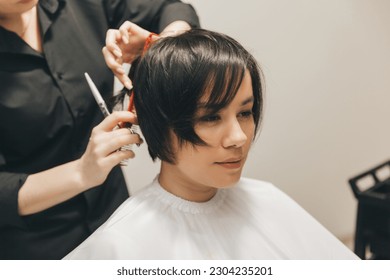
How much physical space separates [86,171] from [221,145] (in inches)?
10.8

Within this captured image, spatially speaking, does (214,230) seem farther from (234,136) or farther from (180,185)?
(234,136)

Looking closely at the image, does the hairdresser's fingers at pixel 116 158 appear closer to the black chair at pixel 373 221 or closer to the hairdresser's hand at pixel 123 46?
the hairdresser's hand at pixel 123 46

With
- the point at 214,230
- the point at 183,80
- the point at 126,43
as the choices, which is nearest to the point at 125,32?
the point at 126,43

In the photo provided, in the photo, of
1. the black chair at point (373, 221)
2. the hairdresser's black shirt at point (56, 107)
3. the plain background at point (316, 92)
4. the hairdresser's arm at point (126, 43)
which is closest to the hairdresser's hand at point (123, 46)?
the hairdresser's arm at point (126, 43)

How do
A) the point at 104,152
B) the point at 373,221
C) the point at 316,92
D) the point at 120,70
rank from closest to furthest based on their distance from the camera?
the point at 104,152 < the point at 120,70 < the point at 373,221 < the point at 316,92

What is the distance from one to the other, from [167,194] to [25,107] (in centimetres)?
38

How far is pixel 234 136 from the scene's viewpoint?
0.86 m

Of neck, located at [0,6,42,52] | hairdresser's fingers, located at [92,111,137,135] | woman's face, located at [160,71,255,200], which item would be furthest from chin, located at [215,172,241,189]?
neck, located at [0,6,42,52]

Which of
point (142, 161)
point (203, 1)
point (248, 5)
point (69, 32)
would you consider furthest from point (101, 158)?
point (248, 5)

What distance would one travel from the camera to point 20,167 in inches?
39.8

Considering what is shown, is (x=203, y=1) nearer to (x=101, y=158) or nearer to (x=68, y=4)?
(x=68, y=4)

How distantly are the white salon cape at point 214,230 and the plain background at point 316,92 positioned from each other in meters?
0.55

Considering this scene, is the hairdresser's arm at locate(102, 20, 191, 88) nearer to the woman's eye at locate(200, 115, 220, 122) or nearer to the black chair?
the woman's eye at locate(200, 115, 220, 122)

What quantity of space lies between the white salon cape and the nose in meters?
0.23
